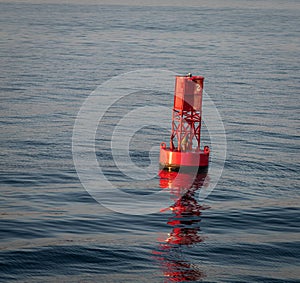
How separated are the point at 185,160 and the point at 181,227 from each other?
1207 centimetres

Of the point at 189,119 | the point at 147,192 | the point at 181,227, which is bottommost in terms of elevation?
the point at 181,227

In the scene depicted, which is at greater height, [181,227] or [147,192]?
[147,192]

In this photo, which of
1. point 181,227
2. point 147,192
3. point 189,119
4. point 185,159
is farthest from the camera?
point 189,119

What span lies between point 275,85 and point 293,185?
52.1 meters

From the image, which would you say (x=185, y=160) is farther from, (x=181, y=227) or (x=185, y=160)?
(x=181, y=227)

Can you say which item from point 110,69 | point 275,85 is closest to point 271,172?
point 275,85

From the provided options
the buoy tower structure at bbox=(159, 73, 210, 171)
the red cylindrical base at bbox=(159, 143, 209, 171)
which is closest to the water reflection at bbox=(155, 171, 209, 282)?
the red cylindrical base at bbox=(159, 143, 209, 171)

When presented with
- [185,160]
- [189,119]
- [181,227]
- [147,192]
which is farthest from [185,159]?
[181,227]

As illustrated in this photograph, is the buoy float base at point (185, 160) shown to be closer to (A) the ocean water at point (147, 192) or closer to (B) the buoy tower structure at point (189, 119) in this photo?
(B) the buoy tower structure at point (189, 119)

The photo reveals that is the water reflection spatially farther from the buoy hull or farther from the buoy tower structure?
the buoy tower structure

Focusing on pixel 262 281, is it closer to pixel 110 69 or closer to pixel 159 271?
pixel 159 271

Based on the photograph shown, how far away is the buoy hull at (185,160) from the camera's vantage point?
50.5 metres

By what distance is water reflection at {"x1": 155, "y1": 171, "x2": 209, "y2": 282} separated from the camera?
3209 cm

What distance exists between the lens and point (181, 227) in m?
39.0
